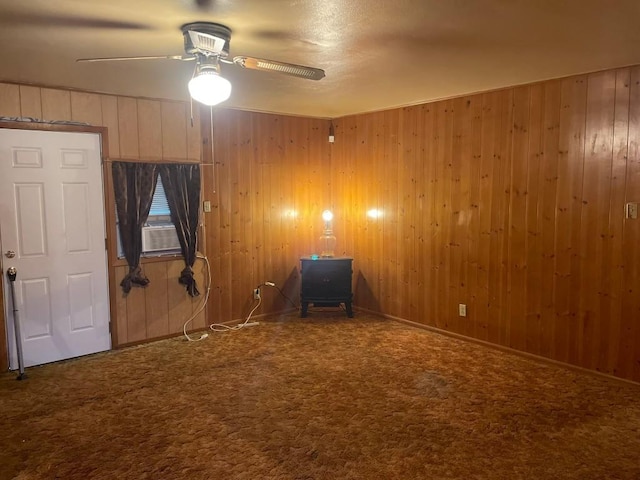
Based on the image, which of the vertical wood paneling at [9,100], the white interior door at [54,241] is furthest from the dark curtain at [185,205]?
the vertical wood paneling at [9,100]

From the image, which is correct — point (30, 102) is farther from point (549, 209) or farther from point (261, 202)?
point (549, 209)

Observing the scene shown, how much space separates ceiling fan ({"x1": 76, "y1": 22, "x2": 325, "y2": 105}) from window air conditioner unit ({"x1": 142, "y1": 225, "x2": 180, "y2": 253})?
226 cm

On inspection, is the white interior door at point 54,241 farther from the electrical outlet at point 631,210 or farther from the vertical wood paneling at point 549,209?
the electrical outlet at point 631,210

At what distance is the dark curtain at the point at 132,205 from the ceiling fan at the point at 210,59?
1.92 metres

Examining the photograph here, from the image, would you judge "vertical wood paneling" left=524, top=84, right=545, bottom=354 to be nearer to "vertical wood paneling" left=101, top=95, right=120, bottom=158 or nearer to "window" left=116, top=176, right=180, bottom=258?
"window" left=116, top=176, right=180, bottom=258

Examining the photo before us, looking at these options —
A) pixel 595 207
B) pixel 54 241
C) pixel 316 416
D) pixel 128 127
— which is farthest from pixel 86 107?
pixel 595 207

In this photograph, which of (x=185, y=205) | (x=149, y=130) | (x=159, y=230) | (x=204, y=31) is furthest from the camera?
(x=185, y=205)

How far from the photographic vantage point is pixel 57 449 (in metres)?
2.88

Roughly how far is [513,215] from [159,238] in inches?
132

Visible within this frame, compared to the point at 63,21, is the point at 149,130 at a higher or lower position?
lower

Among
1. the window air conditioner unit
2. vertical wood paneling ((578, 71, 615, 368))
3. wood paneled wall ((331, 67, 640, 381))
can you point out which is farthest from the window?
vertical wood paneling ((578, 71, 615, 368))

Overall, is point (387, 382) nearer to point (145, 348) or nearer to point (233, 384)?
point (233, 384)

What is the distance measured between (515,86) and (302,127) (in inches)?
101

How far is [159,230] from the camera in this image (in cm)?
485
